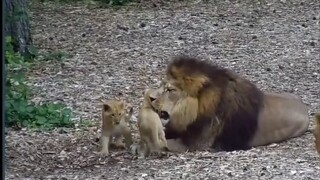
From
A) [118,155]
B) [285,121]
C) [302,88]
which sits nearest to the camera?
[118,155]

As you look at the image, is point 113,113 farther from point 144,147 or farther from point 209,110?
point 209,110

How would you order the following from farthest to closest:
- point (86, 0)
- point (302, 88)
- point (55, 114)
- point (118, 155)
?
point (86, 0), point (302, 88), point (55, 114), point (118, 155)

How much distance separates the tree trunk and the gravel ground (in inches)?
17.5

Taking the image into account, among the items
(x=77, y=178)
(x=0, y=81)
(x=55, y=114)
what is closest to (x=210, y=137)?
(x=77, y=178)

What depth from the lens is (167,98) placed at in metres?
6.40

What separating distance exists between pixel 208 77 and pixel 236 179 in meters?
1.03

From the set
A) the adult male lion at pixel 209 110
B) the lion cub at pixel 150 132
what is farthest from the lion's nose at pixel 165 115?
the lion cub at pixel 150 132

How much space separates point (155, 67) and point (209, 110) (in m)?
3.12

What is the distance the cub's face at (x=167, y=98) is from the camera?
631cm

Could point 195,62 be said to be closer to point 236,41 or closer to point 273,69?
point 273,69

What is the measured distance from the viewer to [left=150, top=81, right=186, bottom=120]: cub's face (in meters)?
6.31

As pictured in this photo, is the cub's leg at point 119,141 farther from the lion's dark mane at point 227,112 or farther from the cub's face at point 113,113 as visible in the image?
the lion's dark mane at point 227,112

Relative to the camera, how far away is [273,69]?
9422 mm

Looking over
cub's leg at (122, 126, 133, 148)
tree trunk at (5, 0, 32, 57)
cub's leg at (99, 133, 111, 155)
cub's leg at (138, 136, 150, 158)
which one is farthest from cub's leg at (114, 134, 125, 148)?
tree trunk at (5, 0, 32, 57)
